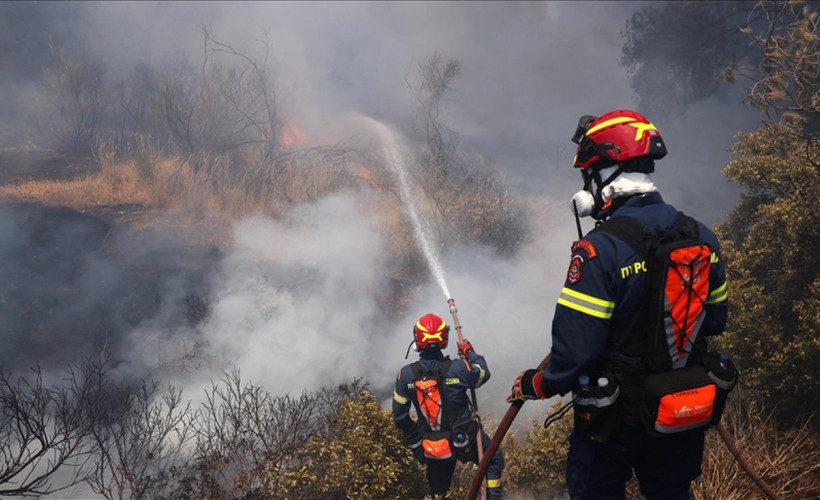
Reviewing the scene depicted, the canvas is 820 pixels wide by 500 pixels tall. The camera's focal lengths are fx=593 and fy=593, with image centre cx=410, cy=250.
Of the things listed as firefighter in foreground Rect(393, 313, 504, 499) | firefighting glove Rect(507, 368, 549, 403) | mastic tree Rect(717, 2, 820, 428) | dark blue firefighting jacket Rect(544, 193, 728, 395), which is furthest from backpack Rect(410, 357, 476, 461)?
mastic tree Rect(717, 2, 820, 428)

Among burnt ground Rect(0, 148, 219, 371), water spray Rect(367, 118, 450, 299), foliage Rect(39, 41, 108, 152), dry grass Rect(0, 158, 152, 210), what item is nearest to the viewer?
burnt ground Rect(0, 148, 219, 371)

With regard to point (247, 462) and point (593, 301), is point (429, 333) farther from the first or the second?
point (593, 301)

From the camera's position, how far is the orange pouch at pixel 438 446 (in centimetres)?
453

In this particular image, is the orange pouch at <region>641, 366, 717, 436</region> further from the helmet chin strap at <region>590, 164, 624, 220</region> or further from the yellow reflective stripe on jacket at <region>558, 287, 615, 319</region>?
the helmet chin strap at <region>590, 164, 624, 220</region>

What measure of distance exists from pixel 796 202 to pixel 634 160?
12.6ft

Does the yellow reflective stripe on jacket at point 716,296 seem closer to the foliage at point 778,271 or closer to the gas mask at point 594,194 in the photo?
the gas mask at point 594,194

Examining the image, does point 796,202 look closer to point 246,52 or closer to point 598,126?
point 598,126

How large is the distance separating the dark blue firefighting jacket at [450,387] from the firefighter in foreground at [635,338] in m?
2.09

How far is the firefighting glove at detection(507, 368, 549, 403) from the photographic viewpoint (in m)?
2.46

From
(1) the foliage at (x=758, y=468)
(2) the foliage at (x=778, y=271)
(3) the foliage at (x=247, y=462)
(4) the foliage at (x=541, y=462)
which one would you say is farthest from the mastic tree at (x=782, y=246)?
(3) the foliage at (x=247, y=462)

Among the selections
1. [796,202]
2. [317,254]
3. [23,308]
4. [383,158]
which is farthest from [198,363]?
[383,158]

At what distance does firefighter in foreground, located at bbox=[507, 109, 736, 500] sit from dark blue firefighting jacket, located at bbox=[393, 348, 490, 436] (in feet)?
6.86

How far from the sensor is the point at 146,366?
761cm

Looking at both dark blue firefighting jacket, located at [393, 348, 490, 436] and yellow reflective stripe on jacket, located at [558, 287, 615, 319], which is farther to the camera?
dark blue firefighting jacket, located at [393, 348, 490, 436]
